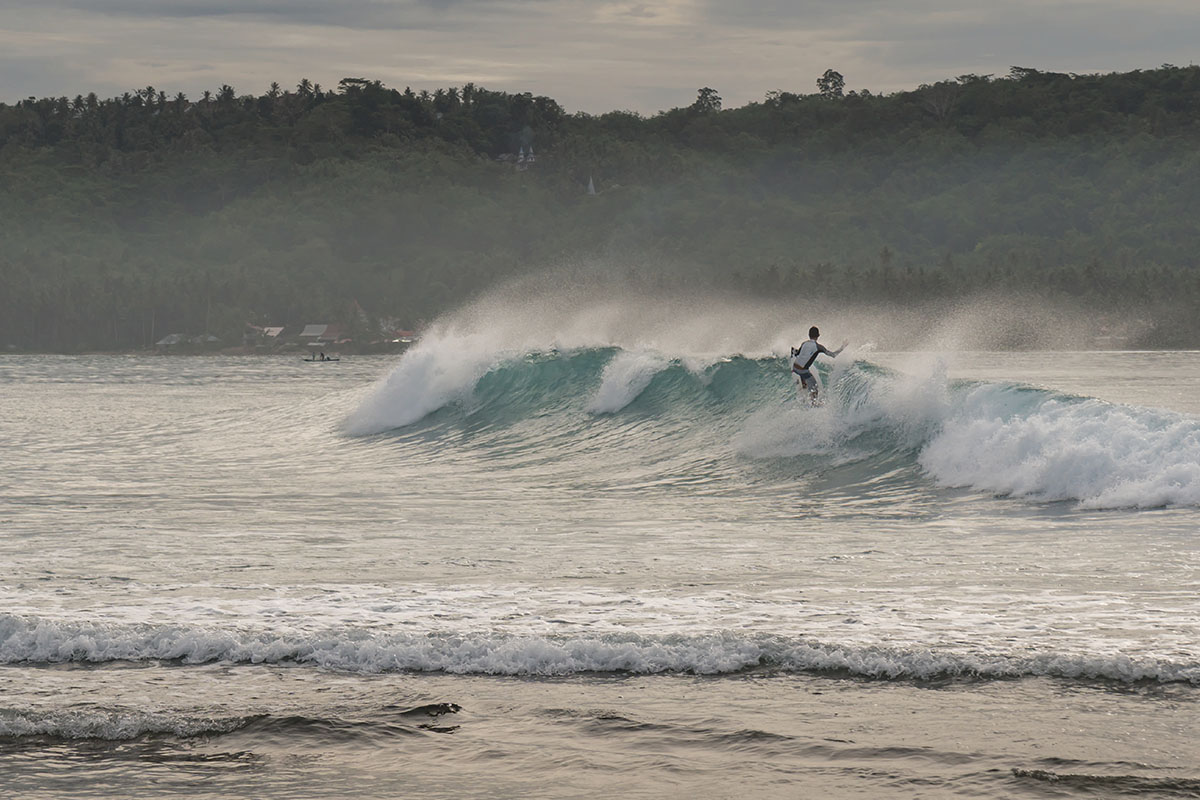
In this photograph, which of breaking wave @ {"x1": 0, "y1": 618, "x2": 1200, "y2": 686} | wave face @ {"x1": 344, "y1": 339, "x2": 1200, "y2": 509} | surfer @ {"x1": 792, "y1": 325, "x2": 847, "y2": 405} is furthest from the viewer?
surfer @ {"x1": 792, "y1": 325, "x2": 847, "y2": 405}

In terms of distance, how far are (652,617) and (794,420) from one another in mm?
14058

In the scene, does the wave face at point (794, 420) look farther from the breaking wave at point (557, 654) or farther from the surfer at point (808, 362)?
the breaking wave at point (557, 654)

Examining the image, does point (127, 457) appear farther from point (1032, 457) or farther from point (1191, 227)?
point (1191, 227)

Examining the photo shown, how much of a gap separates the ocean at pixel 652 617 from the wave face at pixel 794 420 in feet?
0.28

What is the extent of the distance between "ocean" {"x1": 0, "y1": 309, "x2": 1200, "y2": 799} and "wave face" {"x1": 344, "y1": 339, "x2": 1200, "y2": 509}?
86mm

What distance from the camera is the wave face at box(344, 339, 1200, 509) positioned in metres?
17.6

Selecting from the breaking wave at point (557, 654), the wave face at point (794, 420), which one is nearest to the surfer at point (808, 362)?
the wave face at point (794, 420)

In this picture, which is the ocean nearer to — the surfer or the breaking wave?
the breaking wave

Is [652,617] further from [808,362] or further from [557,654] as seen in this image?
[808,362]

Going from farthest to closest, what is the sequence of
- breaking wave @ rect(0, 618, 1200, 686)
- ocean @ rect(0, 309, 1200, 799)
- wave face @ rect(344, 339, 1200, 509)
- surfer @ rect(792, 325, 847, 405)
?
surfer @ rect(792, 325, 847, 405)
wave face @ rect(344, 339, 1200, 509)
breaking wave @ rect(0, 618, 1200, 686)
ocean @ rect(0, 309, 1200, 799)

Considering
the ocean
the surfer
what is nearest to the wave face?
the ocean

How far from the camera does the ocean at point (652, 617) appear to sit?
25.2 ft

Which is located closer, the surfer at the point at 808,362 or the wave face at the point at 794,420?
the wave face at the point at 794,420

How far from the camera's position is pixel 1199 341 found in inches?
6644
